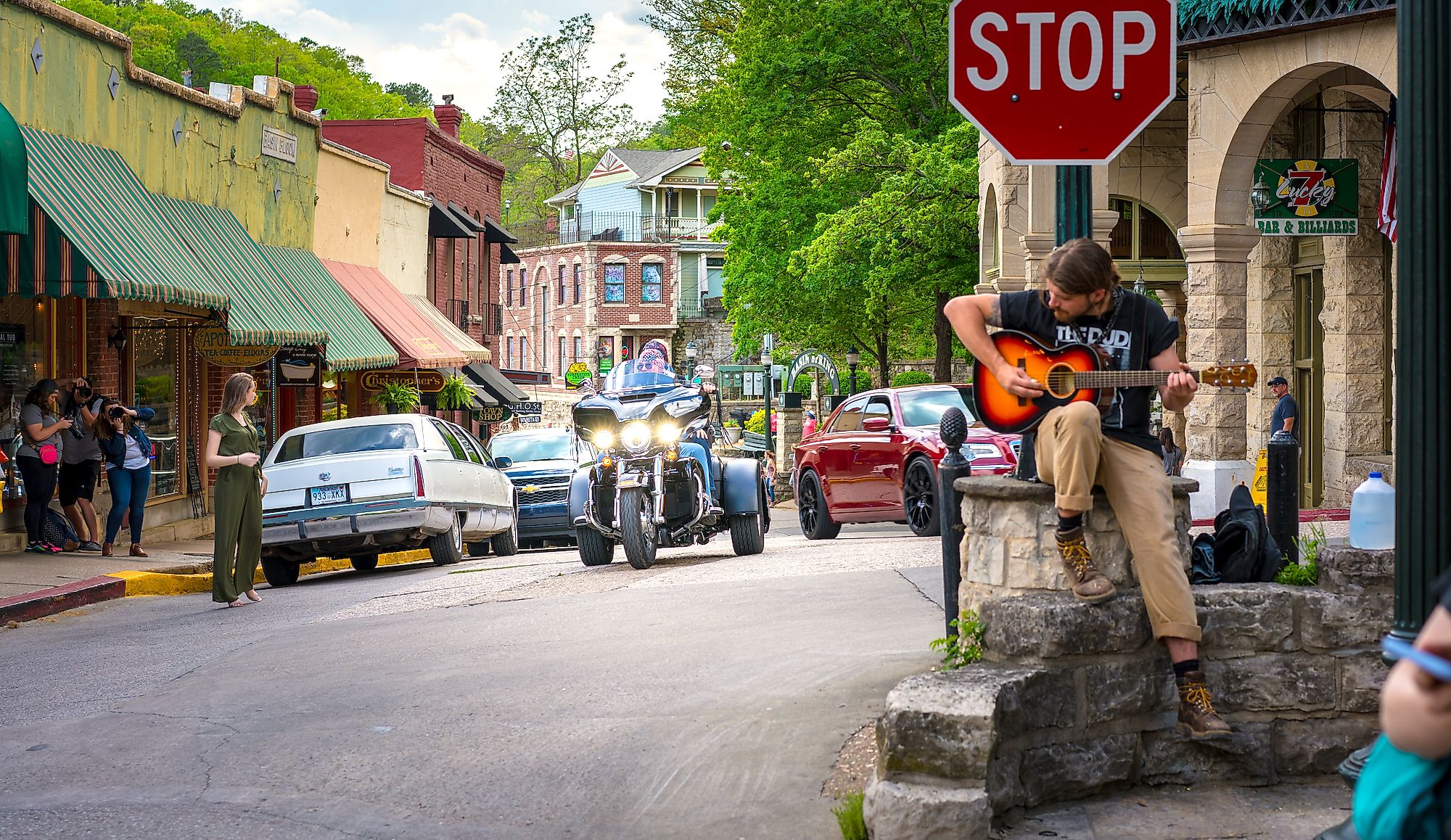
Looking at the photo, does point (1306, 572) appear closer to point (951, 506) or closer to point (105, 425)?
point (951, 506)

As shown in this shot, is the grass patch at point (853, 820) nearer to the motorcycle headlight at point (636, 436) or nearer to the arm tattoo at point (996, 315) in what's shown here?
the arm tattoo at point (996, 315)

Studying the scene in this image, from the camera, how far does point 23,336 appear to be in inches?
663


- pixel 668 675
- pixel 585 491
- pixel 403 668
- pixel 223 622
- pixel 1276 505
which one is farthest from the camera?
pixel 585 491

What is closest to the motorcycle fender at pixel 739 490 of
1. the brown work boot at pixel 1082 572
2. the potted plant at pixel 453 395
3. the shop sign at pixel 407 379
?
the brown work boot at pixel 1082 572

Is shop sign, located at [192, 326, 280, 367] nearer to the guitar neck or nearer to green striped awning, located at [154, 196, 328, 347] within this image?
green striped awning, located at [154, 196, 328, 347]

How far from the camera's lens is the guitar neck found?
574 cm

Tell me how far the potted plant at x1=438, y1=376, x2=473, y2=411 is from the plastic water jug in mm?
27581

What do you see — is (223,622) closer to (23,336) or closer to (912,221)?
(23,336)

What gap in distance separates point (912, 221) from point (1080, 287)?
24099 millimetres

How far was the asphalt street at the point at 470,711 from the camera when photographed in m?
5.76

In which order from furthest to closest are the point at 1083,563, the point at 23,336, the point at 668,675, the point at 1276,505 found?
1. the point at 23,336
2. the point at 668,675
3. the point at 1276,505
4. the point at 1083,563

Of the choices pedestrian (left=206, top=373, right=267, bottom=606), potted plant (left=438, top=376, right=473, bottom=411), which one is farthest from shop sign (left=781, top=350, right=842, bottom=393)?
pedestrian (left=206, top=373, right=267, bottom=606)

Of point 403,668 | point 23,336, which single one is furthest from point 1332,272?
point 23,336

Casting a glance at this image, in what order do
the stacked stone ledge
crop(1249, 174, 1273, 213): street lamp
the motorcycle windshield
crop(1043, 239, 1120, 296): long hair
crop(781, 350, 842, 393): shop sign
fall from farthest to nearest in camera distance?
crop(781, 350, 842, 393): shop sign < crop(1249, 174, 1273, 213): street lamp < the motorcycle windshield < crop(1043, 239, 1120, 296): long hair < the stacked stone ledge
